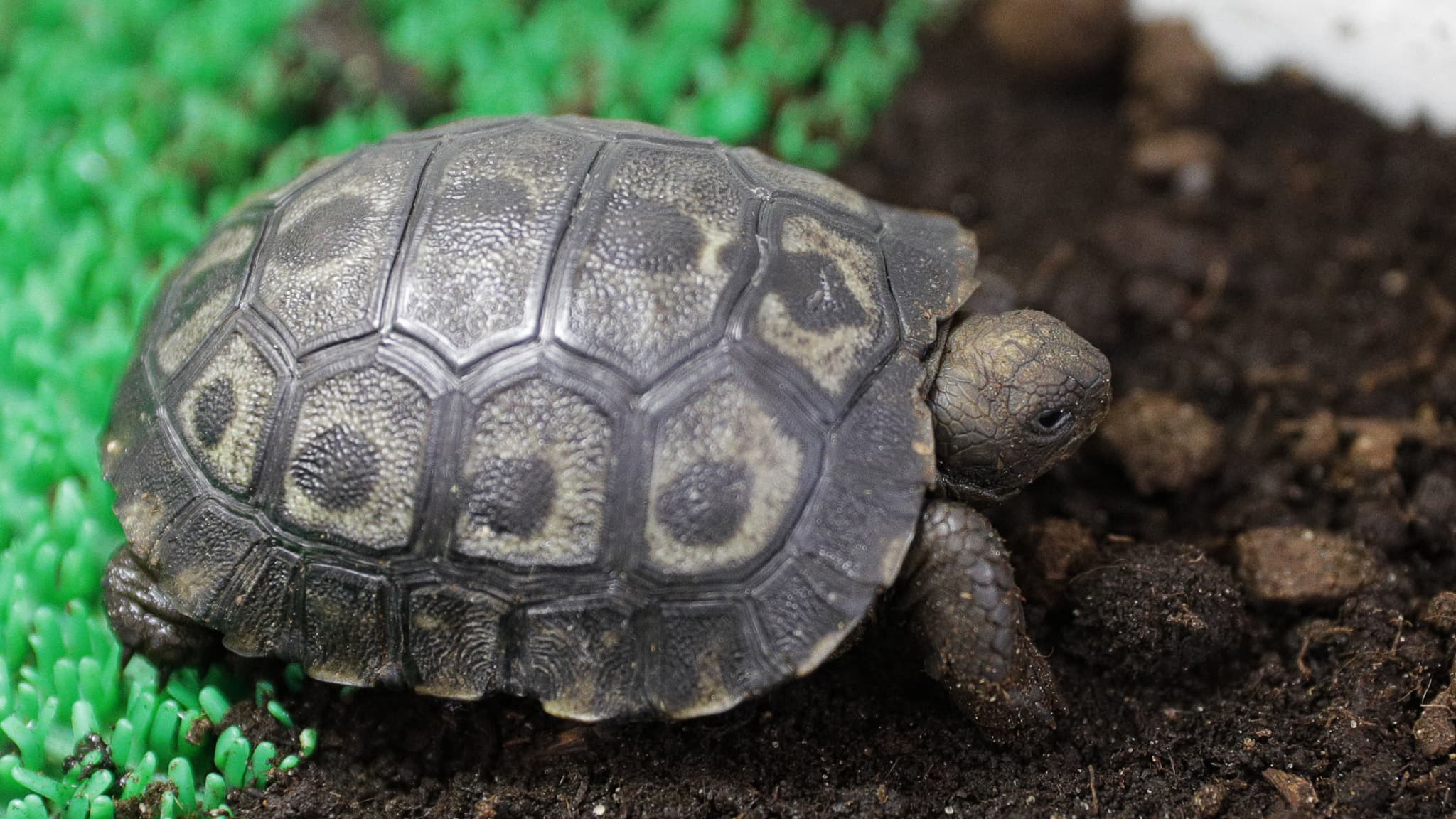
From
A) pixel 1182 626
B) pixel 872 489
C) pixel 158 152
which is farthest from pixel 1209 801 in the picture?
pixel 158 152

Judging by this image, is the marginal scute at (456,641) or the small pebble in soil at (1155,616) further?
the small pebble in soil at (1155,616)

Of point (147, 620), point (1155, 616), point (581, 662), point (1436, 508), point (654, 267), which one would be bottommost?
point (1436, 508)

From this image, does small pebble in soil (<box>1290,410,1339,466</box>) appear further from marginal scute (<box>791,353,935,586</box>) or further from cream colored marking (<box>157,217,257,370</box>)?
cream colored marking (<box>157,217,257,370</box>)

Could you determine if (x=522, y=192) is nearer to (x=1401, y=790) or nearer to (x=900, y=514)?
(x=900, y=514)

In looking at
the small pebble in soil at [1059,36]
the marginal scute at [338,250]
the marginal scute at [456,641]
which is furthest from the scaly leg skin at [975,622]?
the small pebble in soil at [1059,36]

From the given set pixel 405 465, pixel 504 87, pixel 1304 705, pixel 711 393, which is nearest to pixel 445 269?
pixel 405 465

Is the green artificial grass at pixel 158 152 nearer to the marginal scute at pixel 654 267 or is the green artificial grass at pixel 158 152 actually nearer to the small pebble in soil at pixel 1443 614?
the marginal scute at pixel 654 267

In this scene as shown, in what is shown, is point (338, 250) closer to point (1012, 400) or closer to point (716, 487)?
point (716, 487)
